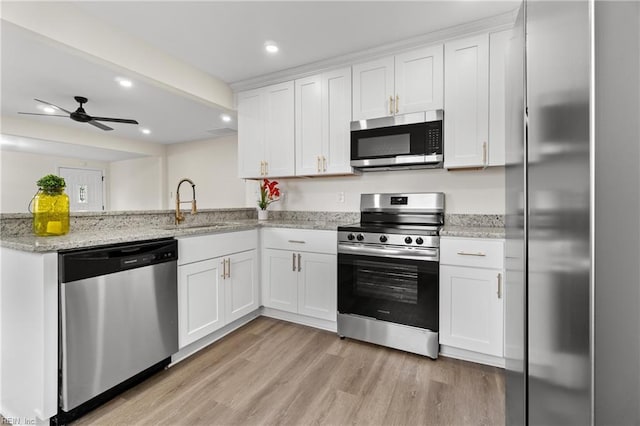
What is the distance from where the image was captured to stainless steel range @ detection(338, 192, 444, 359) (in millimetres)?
2135

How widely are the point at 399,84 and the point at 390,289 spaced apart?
5.69 ft

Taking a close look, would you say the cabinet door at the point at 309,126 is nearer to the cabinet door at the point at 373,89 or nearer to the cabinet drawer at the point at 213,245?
the cabinet door at the point at 373,89

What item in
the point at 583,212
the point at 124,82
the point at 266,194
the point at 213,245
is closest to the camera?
the point at 583,212

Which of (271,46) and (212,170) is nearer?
(271,46)

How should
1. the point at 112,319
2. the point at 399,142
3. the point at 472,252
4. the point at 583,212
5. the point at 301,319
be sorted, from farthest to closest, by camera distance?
the point at 301,319 → the point at 399,142 → the point at 472,252 → the point at 112,319 → the point at 583,212

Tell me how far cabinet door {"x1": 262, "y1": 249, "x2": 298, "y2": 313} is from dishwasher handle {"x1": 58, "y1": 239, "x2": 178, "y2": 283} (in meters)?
1.00

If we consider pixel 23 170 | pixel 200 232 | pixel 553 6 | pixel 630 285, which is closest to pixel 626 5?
pixel 553 6

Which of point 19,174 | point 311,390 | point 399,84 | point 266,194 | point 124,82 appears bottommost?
point 311,390

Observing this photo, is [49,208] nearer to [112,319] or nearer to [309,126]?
[112,319]

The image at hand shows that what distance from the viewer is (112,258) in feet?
5.40

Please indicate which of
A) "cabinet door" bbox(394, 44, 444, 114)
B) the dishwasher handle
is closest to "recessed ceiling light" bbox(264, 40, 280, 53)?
"cabinet door" bbox(394, 44, 444, 114)

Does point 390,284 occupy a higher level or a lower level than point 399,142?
lower

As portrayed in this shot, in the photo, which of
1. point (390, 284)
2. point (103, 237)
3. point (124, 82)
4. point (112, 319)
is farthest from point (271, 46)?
point (112, 319)

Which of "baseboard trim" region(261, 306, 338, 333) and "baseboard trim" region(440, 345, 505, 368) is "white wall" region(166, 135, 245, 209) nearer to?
"baseboard trim" region(261, 306, 338, 333)
